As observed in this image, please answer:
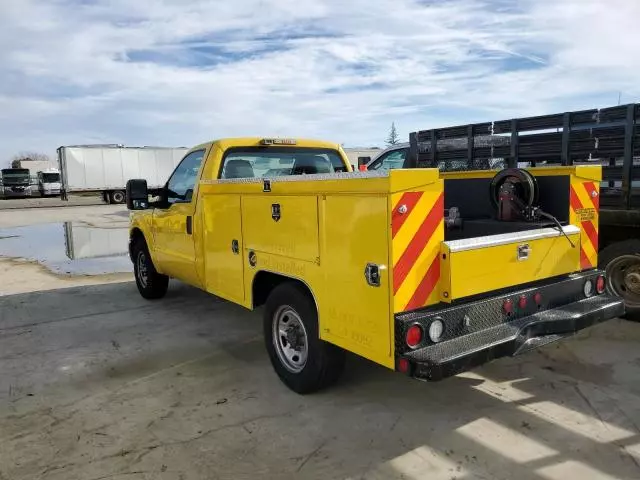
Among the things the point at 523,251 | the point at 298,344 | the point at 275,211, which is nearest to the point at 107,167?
the point at 275,211

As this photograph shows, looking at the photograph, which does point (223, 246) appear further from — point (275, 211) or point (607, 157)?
point (607, 157)

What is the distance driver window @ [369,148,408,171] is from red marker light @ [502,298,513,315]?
556cm

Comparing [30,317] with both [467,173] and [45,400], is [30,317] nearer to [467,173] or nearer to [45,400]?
[45,400]

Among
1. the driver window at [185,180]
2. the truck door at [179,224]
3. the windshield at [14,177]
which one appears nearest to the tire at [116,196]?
the windshield at [14,177]

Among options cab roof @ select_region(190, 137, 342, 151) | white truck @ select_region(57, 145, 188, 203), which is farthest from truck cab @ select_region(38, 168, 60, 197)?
cab roof @ select_region(190, 137, 342, 151)

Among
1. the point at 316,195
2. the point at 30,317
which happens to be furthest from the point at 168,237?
the point at 316,195

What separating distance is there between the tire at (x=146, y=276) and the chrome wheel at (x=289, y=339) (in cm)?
324

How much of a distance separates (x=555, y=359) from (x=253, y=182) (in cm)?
297

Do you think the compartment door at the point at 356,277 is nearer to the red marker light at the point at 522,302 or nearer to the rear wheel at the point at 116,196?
the red marker light at the point at 522,302

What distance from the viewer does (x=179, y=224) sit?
556cm

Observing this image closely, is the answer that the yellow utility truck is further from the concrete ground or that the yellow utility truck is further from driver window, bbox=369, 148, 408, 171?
driver window, bbox=369, 148, 408, 171

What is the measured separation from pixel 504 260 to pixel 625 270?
2.87 metres

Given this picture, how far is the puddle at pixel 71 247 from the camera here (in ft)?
33.0

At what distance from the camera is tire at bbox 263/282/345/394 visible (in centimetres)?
368
